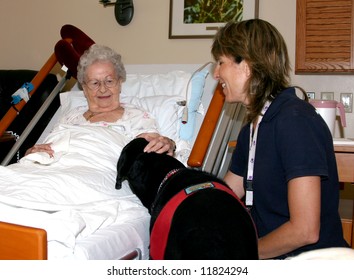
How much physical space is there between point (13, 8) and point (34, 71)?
63 cm

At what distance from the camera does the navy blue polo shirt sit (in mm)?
1154

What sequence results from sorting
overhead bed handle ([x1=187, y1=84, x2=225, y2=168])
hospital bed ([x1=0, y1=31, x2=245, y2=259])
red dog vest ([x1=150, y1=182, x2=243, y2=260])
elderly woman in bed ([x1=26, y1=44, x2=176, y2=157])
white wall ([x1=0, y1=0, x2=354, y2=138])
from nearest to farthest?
hospital bed ([x1=0, y1=31, x2=245, y2=259]) < red dog vest ([x1=150, y1=182, x2=243, y2=260]) < overhead bed handle ([x1=187, y1=84, x2=225, y2=168]) < elderly woman in bed ([x1=26, y1=44, x2=176, y2=157]) < white wall ([x1=0, y1=0, x2=354, y2=138])

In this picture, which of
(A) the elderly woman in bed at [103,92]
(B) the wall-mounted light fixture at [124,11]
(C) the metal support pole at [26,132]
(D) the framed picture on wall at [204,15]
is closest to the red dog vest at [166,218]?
(A) the elderly woman in bed at [103,92]

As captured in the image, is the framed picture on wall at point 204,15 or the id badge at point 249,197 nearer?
the id badge at point 249,197

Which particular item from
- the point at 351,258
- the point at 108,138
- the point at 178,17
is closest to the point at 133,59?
the point at 178,17

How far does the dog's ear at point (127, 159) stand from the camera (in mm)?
1487

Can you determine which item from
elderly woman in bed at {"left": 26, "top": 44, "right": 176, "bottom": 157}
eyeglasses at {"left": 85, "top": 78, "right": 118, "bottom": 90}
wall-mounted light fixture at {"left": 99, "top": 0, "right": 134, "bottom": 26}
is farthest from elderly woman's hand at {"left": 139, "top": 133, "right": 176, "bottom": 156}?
wall-mounted light fixture at {"left": 99, "top": 0, "right": 134, "bottom": 26}

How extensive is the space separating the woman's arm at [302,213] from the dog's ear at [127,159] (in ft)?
1.79

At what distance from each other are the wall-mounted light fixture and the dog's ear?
1.63 metres

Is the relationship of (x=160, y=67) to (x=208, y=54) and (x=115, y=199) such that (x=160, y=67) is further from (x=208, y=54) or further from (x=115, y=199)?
(x=115, y=199)

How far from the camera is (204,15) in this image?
9.07 ft

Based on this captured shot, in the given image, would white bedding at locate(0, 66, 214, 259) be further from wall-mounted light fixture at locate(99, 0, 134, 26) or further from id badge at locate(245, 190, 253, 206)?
wall-mounted light fixture at locate(99, 0, 134, 26)

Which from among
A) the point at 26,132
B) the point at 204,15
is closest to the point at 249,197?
the point at 26,132

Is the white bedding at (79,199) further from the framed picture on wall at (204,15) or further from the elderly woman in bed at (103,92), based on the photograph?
the framed picture on wall at (204,15)
